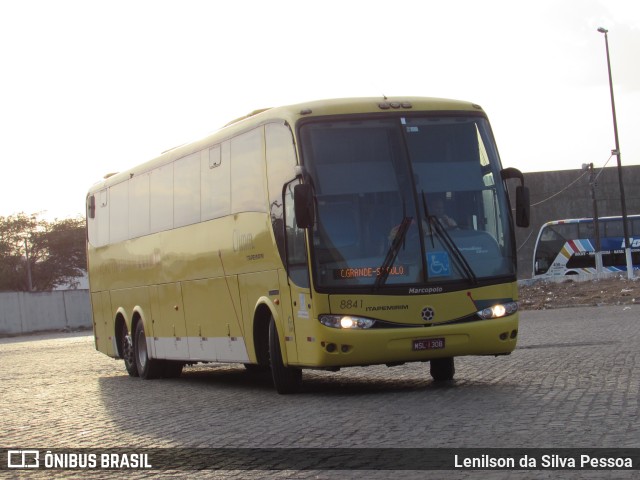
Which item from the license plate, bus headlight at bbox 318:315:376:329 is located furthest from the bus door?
the license plate

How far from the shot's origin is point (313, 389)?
16703 mm

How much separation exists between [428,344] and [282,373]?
211 centimetres

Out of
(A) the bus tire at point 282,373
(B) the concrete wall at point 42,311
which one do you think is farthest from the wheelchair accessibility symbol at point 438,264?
(B) the concrete wall at point 42,311

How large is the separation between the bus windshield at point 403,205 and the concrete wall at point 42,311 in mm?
53683

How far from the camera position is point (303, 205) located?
1443 cm

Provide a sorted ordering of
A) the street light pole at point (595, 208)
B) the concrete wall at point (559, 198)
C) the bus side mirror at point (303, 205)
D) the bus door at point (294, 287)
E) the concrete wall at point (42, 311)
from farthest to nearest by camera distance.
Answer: the concrete wall at point (42, 311) → the concrete wall at point (559, 198) → the street light pole at point (595, 208) → the bus door at point (294, 287) → the bus side mirror at point (303, 205)

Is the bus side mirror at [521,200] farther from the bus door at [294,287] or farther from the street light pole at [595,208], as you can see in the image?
the street light pole at [595,208]

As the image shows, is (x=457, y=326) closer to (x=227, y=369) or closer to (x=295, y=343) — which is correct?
(x=295, y=343)

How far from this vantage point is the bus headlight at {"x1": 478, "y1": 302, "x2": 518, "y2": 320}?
15.1 meters

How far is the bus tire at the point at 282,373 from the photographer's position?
15.9 m

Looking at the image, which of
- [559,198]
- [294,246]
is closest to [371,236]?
[294,246]

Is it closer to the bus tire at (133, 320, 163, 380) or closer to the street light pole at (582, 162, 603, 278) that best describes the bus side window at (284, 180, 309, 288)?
the bus tire at (133, 320, 163, 380)

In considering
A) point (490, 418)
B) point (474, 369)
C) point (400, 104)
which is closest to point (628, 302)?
point (474, 369)

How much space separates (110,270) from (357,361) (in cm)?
1105
